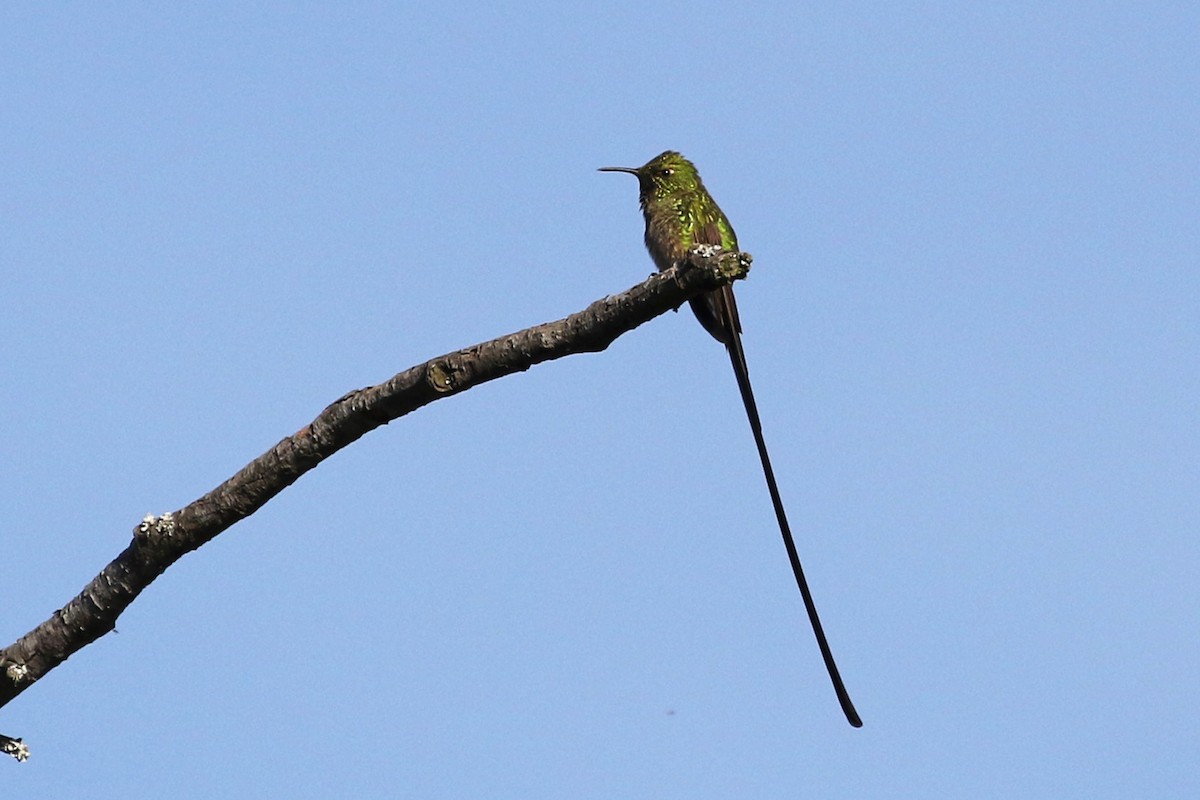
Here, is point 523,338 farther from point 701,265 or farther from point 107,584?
point 107,584

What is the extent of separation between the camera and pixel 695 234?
23.8ft

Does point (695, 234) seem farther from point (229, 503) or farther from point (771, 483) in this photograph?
point (229, 503)

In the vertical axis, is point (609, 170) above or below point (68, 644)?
above

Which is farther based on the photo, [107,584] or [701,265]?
[701,265]

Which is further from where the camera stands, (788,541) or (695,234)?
(695,234)

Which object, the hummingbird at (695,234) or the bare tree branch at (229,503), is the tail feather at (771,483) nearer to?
the hummingbird at (695,234)

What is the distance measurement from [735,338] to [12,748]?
3.63m

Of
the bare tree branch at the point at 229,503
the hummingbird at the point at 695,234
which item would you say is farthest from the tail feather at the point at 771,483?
the bare tree branch at the point at 229,503

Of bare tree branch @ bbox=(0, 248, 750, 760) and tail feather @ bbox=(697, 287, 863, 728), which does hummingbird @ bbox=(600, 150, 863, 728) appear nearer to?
tail feather @ bbox=(697, 287, 863, 728)

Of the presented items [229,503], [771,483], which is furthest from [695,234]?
[229,503]

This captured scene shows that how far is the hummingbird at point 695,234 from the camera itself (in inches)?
215

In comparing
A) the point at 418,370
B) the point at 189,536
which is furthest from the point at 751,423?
the point at 189,536

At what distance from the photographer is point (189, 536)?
321cm

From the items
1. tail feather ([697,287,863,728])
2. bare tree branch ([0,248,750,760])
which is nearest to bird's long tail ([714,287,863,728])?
tail feather ([697,287,863,728])
